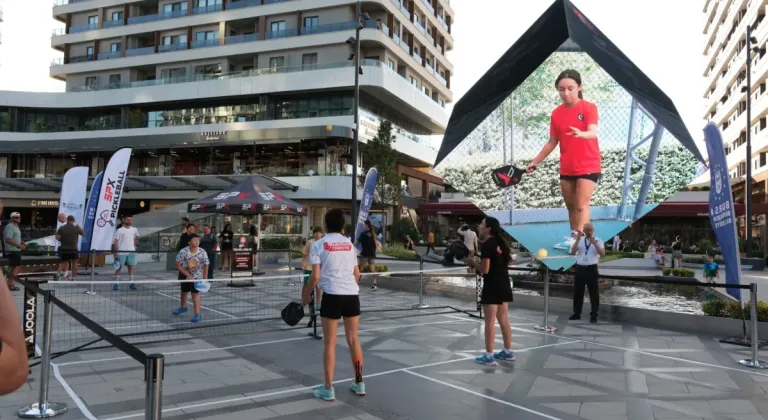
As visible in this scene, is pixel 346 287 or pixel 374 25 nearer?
pixel 346 287

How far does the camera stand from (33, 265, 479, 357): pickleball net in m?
8.16

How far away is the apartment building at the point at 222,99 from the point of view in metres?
41.5

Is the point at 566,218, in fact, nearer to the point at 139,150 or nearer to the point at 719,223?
the point at 719,223

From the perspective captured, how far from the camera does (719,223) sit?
28.5ft

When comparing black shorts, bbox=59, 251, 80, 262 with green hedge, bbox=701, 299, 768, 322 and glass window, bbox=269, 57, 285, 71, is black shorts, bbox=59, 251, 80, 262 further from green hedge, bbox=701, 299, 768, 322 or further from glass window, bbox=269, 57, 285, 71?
glass window, bbox=269, 57, 285, 71

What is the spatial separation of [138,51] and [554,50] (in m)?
49.7

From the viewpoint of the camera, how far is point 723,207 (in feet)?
27.9

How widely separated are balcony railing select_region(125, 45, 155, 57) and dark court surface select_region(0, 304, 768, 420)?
48.1m

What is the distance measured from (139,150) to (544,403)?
49.2 metres

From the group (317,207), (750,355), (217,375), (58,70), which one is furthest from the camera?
(58,70)

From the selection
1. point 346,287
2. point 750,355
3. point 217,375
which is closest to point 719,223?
point 750,355

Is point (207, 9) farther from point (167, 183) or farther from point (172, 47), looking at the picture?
point (167, 183)

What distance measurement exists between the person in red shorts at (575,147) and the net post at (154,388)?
25.5ft

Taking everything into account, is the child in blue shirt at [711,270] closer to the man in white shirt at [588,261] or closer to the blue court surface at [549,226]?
the man in white shirt at [588,261]
